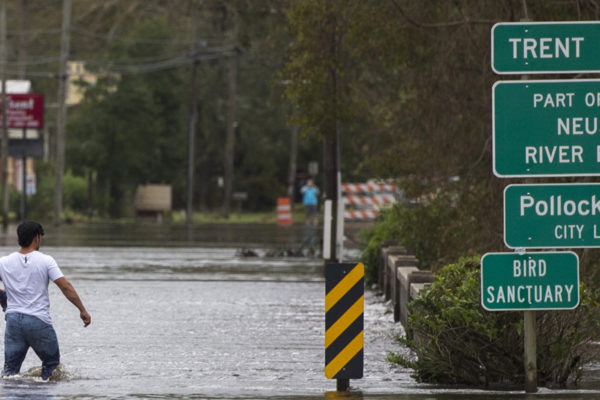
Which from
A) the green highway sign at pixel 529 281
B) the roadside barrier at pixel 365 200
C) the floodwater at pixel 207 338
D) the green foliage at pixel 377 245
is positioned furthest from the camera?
the roadside barrier at pixel 365 200

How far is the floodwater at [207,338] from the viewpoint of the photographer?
10.2 metres

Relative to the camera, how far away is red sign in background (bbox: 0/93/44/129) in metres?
56.9

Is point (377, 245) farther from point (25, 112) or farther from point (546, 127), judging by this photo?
point (25, 112)

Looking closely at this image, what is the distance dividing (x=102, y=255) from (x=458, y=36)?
46.8 feet

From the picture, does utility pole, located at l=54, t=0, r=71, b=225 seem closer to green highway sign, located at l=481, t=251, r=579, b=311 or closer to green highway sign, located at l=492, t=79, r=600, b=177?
green highway sign, located at l=492, t=79, r=600, b=177

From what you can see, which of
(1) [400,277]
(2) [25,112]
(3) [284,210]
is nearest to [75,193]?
(2) [25,112]

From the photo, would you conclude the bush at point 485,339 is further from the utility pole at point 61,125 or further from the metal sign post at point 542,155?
the utility pole at point 61,125

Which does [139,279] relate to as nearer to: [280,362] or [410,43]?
[410,43]

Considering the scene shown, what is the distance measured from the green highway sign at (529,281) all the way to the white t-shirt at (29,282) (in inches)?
140

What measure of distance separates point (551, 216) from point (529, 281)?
52 cm

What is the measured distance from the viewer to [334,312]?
392 inches

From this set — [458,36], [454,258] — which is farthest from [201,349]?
[458,36]

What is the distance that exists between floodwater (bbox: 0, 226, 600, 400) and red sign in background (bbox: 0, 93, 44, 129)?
29.7 m

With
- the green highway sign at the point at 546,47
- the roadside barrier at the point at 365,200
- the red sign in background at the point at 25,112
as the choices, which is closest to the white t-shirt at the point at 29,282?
the green highway sign at the point at 546,47
